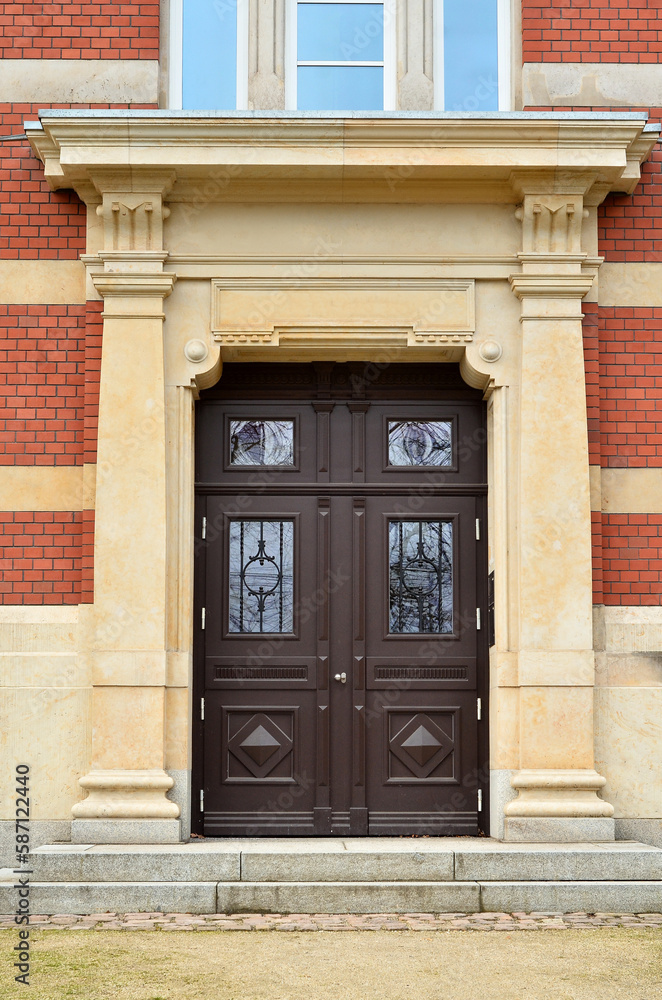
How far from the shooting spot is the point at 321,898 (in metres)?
6.54

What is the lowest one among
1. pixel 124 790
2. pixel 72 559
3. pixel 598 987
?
pixel 598 987

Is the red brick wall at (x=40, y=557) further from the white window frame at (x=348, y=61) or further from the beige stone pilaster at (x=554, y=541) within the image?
the white window frame at (x=348, y=61)

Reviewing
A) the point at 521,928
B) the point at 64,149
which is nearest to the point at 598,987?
the point at 521,928

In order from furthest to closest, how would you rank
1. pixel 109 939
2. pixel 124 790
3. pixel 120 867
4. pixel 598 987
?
pixel 124 790, pixel 120 867, pixel 109 939, pixel 598 987

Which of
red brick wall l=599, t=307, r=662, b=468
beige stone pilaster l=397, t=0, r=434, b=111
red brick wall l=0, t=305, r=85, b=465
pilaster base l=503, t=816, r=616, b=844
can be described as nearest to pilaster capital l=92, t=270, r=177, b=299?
red brick wall l=0, t=305, r=85, b=465

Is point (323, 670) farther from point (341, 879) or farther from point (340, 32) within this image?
point (340, 32)

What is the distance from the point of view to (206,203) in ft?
26.1

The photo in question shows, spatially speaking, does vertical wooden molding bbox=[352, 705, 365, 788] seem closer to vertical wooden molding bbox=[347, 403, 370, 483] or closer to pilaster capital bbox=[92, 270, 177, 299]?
vertical wooden molding bbox=[347, 403, 370, 483]

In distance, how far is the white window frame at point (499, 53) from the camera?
8.27 m

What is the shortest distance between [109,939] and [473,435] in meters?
4.13

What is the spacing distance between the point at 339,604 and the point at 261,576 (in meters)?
0.57

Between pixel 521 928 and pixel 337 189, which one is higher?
pixel 337 189

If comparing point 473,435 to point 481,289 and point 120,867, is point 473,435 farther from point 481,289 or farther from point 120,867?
point 120,867

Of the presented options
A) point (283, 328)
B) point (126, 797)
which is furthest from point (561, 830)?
point (283, 328)
